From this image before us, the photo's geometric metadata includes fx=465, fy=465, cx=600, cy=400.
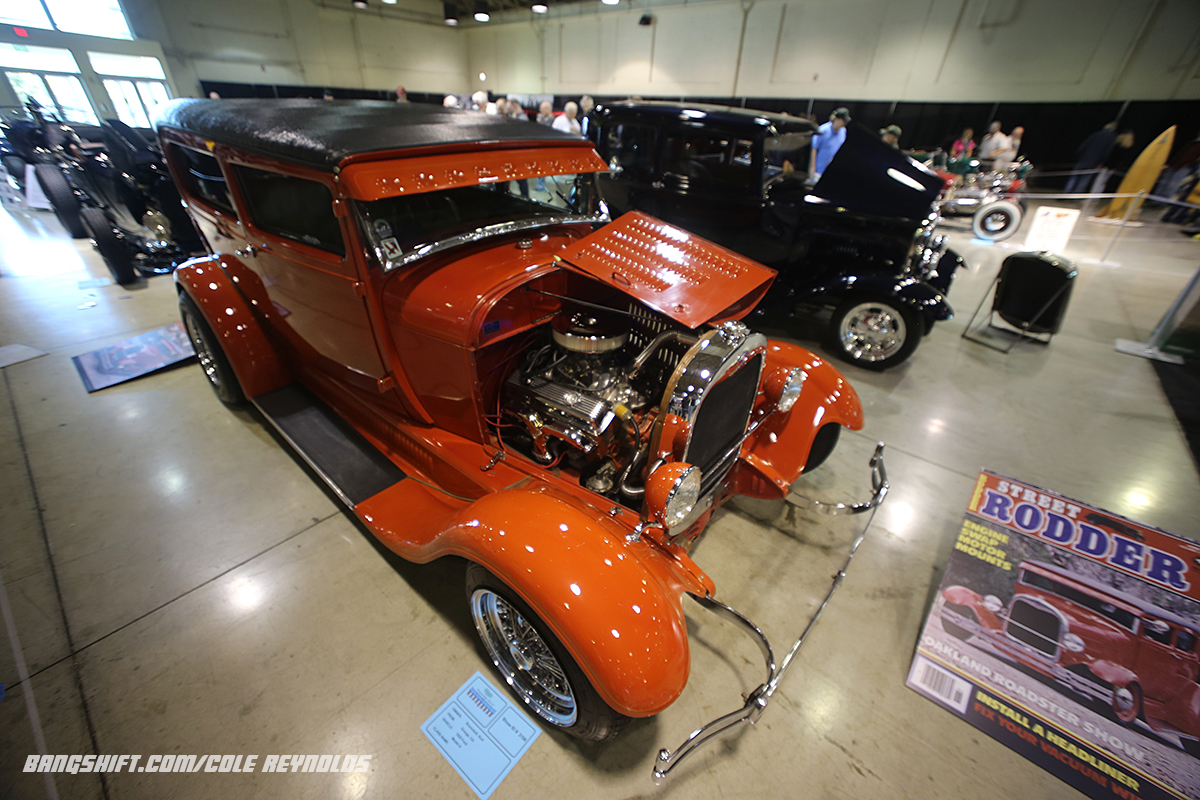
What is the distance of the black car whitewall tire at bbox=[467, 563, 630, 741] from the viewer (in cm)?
149

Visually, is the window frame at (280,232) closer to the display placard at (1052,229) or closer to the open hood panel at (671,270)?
the open hood panel at (671,270)

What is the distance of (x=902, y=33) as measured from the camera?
10.9m

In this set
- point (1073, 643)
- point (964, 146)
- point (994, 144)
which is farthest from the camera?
point (964, 146)

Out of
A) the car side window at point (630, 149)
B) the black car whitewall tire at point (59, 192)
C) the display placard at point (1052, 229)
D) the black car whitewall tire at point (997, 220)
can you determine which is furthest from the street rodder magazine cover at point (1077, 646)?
the black car whitewall tire at point (59, 192)

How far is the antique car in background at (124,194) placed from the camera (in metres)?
5.49

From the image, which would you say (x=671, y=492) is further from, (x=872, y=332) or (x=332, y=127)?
(x=872, y=332)

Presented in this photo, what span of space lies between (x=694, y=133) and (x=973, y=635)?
433 cm

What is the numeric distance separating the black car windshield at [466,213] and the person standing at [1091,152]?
42.2ft

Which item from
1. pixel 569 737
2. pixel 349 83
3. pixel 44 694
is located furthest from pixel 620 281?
pixel 349 83

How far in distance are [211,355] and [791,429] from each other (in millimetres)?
3790

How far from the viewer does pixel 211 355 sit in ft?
10.5

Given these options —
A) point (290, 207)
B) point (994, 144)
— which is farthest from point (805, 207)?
point (994, 144)

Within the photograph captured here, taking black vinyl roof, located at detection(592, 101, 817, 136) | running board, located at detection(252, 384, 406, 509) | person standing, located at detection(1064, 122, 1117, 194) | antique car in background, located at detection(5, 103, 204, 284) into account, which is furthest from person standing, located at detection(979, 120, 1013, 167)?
antique car in background, located at detection(5, 103, 204, 284)

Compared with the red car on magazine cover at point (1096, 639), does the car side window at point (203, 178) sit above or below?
above
